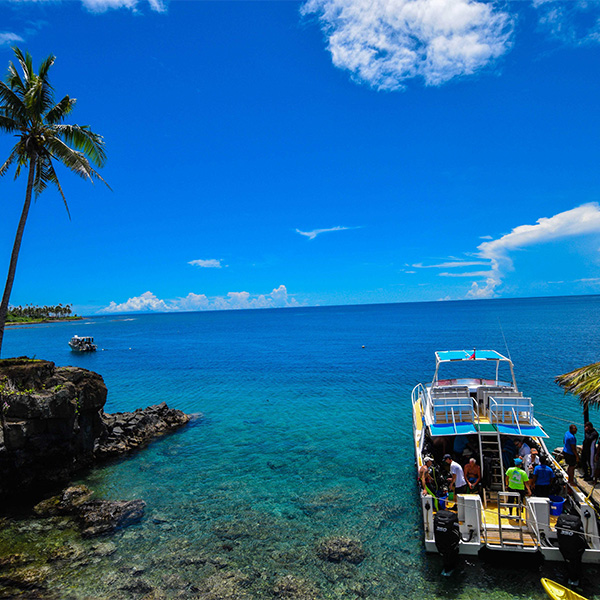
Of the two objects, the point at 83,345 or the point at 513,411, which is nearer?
the point at 513,411

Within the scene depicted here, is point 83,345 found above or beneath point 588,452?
above

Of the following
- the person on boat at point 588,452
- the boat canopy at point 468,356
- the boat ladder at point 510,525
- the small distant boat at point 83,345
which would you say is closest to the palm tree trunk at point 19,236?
the boat canopy at point 468,356

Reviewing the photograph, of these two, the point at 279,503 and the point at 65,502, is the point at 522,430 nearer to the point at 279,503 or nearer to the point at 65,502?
the point at 279,503

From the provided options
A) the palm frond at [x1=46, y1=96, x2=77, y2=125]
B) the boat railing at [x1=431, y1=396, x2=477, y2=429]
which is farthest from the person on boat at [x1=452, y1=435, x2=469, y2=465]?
the palm frond at [x1=46, y1=96, x2=77, y2=125]

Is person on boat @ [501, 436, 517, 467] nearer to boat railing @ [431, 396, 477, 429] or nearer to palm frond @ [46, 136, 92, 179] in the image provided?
boat railing @ [431, 396, 477, 429]

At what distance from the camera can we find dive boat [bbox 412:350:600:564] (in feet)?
35.3

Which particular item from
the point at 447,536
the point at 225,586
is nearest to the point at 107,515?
the point at 225,586

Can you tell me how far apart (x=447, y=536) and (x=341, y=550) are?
3.55m

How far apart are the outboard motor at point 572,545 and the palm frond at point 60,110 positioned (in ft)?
87.0

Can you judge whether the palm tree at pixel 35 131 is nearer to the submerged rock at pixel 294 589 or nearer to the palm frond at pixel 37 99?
the palm frond at pixel 37 99

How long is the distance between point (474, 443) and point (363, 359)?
39.4 m

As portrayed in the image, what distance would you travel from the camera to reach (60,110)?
19625 millimetres

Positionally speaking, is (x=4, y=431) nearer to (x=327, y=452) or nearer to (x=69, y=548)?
(x=69, y=548)

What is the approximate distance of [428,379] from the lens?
38.5 metres
